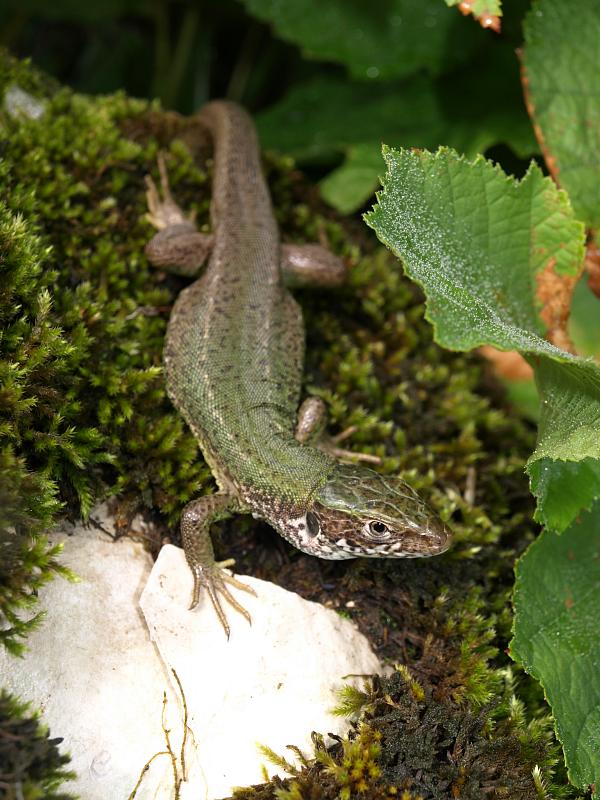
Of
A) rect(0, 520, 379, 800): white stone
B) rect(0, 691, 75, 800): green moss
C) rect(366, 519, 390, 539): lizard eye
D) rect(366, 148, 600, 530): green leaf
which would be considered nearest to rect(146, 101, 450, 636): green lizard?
rect(366, 519, 390, 539): lizard eye

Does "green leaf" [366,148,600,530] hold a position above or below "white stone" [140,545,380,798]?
above

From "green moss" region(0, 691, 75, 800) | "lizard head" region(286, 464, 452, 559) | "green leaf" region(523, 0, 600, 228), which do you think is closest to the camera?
"green moss" region(0, 691, 75, 800)

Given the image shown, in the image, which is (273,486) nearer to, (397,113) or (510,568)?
(510,568)

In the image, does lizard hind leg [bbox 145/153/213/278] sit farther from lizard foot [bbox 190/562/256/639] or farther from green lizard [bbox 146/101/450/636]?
lizard foot [bbox 190/562/256/639]

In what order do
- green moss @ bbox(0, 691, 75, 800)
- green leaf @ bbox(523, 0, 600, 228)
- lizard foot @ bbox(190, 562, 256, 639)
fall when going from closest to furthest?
green moss @ bbox(0, 691, 75, 800) → lizard foot @ bbox(190, 562, 256, 639) → green leaf @ bbox(523, 0, 600, 228)

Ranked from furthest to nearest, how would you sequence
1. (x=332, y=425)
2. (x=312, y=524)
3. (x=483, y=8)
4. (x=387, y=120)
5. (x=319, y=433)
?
1. (x=387, y=120)
2. (x=332, y=425)
3. (x=319, y=433)
4. (x=312, y=524)
5. (x=483, y=8)

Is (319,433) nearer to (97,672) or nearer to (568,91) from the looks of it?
(97,672)

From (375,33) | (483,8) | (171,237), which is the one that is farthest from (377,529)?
(375,33)
